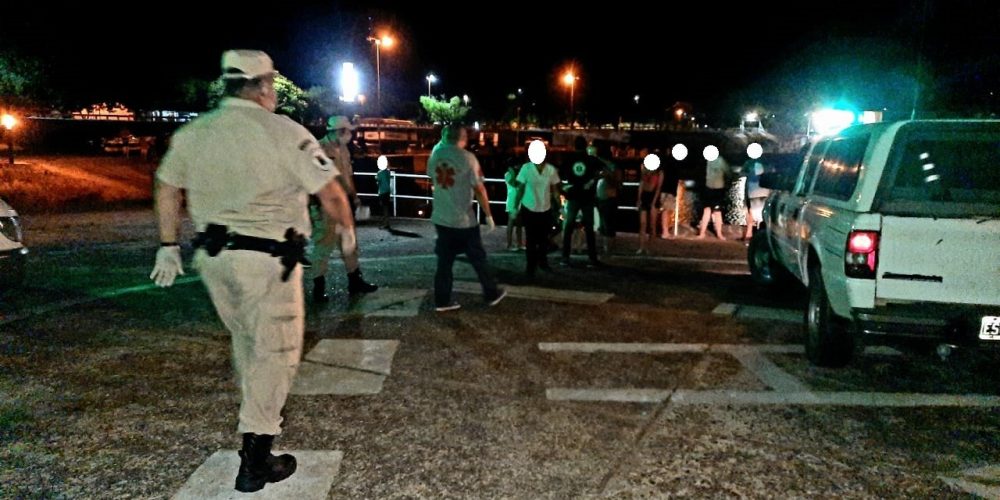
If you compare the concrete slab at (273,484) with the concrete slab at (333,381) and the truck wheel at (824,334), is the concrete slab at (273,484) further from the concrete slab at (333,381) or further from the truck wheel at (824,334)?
the truck wheel at (824,334)

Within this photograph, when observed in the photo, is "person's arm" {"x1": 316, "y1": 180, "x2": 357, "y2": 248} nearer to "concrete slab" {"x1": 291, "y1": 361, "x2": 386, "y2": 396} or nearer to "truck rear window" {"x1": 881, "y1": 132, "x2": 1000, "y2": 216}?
"concrete slab" {"x1": 291, "y1": 361, "x2": 386, "y2": 396}

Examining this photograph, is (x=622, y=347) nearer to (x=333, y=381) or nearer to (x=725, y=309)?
(x=725, y=309)

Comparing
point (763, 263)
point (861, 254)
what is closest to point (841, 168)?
point (861, 254)

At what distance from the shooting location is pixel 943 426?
466 cm

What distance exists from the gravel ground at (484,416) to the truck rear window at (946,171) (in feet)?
4.42

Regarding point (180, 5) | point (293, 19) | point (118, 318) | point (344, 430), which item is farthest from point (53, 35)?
point (293, 19)

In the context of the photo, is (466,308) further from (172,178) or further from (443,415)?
(172,178)

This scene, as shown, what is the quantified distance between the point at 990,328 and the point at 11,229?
7.96 meters

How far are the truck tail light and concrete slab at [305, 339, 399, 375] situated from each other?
128 inches

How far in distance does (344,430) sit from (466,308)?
10.9 feet

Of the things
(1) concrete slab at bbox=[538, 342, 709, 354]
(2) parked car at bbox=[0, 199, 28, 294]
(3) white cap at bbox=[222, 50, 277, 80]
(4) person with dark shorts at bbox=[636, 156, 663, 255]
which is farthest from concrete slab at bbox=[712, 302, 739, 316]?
(2) parked car at bbox=[0, 199, 28, 294]

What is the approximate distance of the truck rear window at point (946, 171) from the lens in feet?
17.1

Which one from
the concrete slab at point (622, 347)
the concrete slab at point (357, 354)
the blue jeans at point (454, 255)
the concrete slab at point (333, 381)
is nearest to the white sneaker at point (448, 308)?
the blue jeans at point (454, 255)

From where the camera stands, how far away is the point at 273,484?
374 centimetres
